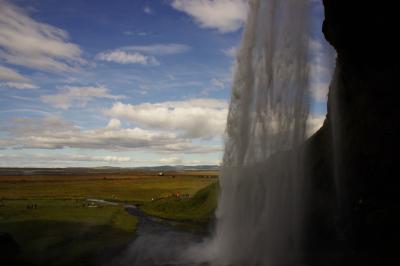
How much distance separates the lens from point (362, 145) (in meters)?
30.0

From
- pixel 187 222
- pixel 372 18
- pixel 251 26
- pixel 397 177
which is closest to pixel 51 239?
pixel 187 222

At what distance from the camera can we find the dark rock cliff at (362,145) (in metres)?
26.7

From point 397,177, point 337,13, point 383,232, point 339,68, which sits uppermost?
point 337,13

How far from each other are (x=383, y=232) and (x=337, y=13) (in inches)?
661

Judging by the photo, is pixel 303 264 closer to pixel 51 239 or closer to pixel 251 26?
pixel 251 26

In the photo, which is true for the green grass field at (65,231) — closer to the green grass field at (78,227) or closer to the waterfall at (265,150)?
the green grass field at (78,227)

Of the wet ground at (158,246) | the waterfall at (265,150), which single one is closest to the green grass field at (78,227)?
the wet ground at (158,246)

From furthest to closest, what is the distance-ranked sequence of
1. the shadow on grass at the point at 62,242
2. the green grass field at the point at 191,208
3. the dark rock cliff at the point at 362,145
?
the green grass field at the point at 191,208 → the shadow on grass at the point at 62,242 → the dark rock cliff at the point at 362,145

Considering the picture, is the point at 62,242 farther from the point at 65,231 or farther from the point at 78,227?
the point at 78,227

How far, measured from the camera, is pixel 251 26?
3503 cm

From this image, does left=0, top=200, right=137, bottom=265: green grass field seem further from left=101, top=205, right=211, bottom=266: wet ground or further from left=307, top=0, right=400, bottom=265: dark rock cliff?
left=307, top=0, right=400, bottom=265: dark rock cliff

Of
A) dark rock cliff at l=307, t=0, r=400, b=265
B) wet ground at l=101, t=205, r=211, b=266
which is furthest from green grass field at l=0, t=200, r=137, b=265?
dark rock cliff at l=307, t=0, r=400, b=265

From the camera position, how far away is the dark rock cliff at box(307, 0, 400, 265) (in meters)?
26.7

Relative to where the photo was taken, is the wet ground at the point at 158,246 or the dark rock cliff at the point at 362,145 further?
the wet ground at the point at 158,246
